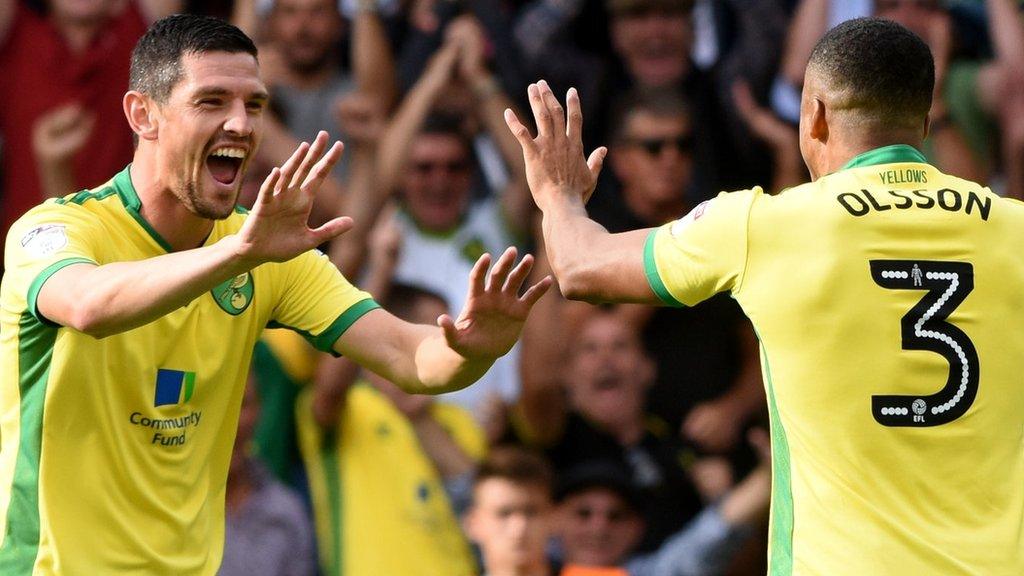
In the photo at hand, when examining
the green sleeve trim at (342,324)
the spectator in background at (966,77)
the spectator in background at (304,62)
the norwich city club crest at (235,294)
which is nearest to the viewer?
the norwich city club crest at (235,294)

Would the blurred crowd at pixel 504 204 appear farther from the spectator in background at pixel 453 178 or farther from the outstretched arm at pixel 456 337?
the outstretched arm at pixel 456 337

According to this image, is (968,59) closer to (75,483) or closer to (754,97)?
(754,97)

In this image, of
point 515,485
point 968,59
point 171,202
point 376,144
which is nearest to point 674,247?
point 171,202

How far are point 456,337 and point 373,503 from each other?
408 cm

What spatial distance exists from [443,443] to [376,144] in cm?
184

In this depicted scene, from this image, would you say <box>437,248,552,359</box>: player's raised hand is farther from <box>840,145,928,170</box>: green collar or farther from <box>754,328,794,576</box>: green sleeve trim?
<box>840,145,928,170</box>: green collar

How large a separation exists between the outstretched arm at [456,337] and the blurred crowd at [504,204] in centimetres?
334

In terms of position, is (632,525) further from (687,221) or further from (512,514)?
(687,221)

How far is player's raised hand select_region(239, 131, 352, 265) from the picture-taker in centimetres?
433

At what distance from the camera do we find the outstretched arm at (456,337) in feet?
15.8

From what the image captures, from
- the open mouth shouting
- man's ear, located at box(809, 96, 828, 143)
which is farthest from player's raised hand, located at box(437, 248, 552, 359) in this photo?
man's ear, located at box(809, 96, 828, 143)

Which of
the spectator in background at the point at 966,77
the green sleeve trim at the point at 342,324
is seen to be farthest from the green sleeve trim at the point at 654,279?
the spectator in background at the point at 966,77

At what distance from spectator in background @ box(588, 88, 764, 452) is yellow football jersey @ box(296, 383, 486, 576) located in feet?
4.86

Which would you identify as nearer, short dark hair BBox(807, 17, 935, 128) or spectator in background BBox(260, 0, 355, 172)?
short dark hair BBox(807, 17, 935, 128)
